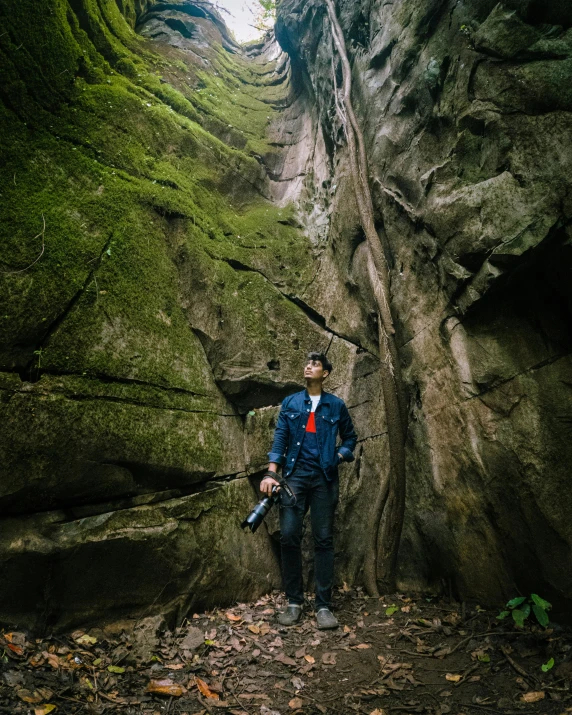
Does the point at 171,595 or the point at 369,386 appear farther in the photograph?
the point at 369,386

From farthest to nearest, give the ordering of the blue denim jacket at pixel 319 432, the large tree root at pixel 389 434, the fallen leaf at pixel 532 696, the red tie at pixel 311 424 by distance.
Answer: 1. the large tree root at pixel 389 434
2. the red tie at pixel 311 424
3. the blue denim jacket at pixel 319 432
4. the fallen leaf at pixel 532 696

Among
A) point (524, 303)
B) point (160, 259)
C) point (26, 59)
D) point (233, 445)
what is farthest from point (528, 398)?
point (26, 59)

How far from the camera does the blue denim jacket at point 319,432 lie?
15.4 ft

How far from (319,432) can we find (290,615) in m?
1.92

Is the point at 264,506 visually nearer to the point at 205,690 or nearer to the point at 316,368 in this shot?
the point at 205,690

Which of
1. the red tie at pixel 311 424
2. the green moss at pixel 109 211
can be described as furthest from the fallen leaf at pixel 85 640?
the red tie at pixel 311 424

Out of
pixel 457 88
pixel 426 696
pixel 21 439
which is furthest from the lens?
pixel 457 88

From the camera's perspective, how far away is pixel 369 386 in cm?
602

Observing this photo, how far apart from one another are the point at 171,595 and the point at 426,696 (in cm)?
249

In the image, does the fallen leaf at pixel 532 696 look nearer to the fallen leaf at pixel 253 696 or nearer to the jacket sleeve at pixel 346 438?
the fallen leaf at pixel 253 696

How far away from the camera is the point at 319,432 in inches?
188

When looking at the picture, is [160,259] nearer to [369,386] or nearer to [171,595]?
[369,386]

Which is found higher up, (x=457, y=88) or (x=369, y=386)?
(x=457, y=88)

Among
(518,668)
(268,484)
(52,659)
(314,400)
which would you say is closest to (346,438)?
(314,400)
